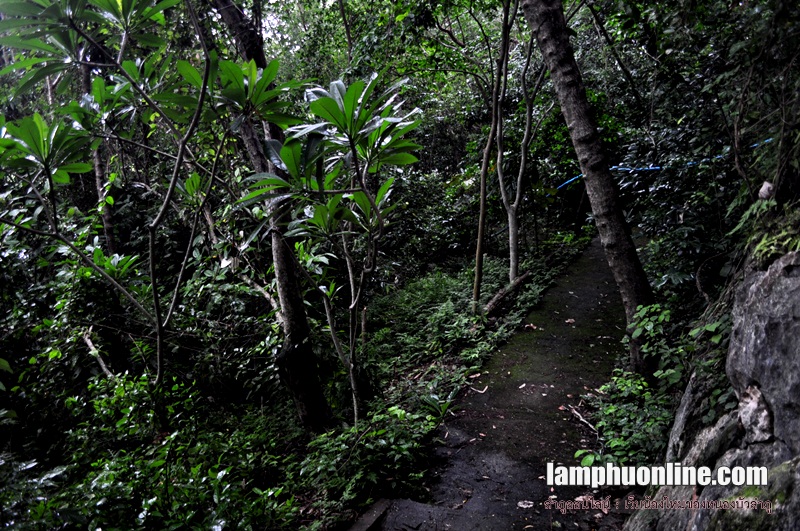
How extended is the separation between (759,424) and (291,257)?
268cm

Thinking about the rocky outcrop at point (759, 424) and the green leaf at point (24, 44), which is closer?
the rocky outcrop at point (759, 424)

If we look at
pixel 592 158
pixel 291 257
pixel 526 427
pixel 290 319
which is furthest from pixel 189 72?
pixel 526 427

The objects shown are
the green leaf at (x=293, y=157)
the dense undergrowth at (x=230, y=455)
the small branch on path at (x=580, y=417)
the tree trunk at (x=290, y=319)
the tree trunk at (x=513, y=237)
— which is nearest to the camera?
the dense undergrowth at (x=230, y=455)

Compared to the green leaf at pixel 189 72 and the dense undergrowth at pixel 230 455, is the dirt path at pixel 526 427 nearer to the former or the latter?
the dense undergrowth at pixel 230 455

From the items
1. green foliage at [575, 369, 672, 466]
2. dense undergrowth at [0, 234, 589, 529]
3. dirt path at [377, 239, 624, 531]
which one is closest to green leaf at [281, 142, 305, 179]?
dense undergrowth at [0, 234, 589, 529]

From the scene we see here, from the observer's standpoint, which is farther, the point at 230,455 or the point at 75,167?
the point at 230,455

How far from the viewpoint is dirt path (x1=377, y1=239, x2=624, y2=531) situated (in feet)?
8.39

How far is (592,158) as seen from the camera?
123 inches

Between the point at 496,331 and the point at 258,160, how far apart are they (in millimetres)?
3260

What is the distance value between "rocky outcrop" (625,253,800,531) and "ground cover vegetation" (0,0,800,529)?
6.4 inches

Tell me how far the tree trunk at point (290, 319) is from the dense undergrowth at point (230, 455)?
0.23 metres

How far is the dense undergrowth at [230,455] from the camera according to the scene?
189 centimetres

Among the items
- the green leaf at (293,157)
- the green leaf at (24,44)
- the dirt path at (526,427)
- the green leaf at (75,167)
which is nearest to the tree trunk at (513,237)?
the dirt path at (526,427)

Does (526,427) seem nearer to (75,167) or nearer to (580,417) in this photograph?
(580,417)
